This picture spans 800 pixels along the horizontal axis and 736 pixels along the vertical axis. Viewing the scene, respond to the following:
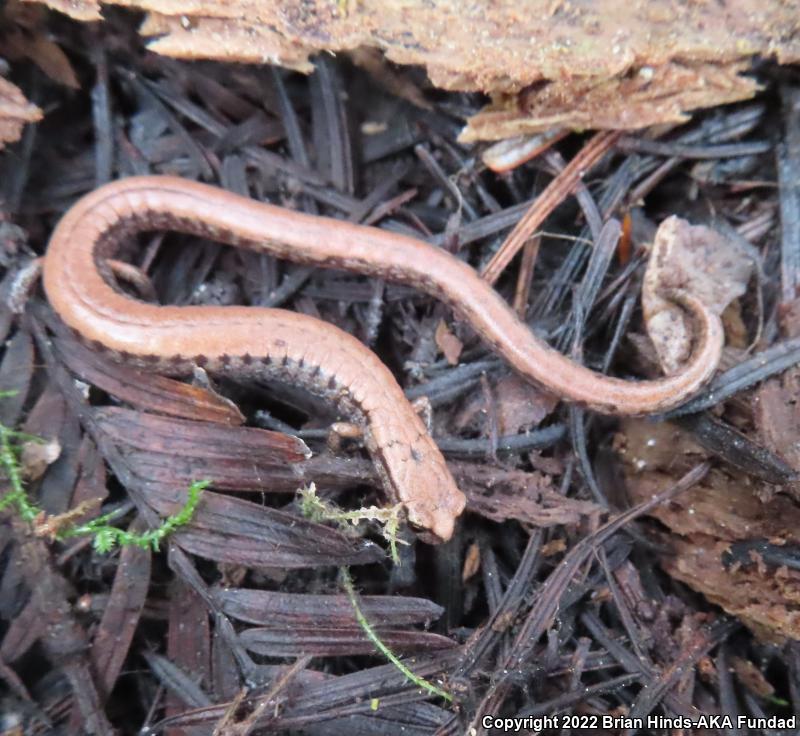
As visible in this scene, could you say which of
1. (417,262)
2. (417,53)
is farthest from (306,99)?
(417,262)

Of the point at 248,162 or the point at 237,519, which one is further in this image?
the point at 248,162

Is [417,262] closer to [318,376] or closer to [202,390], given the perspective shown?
[318,376]

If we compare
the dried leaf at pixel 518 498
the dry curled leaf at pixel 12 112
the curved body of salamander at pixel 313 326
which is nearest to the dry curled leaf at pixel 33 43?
the dry curled leaf at pixel 12 112

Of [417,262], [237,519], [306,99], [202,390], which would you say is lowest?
[237,519]

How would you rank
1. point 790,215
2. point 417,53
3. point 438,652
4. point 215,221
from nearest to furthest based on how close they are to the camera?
1. point 438,652
2. point 417,53
3. point 790,215
4. point 215,221

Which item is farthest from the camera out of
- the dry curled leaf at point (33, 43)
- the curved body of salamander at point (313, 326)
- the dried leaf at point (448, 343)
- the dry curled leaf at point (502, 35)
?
the dried leaf at point (448, 343)

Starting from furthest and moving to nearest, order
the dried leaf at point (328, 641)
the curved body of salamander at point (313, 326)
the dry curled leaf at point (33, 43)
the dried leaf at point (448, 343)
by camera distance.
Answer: the dried leaf at point (448, 343), the dry curled leaf at point (33, 43), the curved body of salamander at point (313, 326), the dried leaf at point (328, 641)

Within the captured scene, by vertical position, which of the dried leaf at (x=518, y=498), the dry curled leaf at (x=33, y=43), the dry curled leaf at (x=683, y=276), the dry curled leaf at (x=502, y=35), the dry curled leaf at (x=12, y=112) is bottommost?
the dried leaf at (x=518, y=498)

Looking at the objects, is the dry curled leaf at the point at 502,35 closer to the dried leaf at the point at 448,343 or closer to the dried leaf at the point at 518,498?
the dried leaf at the point at 448,343
